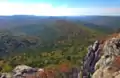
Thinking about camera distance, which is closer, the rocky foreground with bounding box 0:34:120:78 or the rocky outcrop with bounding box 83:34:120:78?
the rocky outcrop with bounding box 83:34:120:78

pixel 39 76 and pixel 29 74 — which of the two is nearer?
pixel 39 76

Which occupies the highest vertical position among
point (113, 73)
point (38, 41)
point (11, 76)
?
point (113, 73)

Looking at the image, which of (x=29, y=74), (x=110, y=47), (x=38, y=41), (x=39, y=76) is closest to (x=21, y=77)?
(x=29, y=74)

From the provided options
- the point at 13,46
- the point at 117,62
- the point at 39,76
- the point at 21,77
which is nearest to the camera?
the point at 117,62

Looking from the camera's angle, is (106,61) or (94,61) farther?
(94,61)

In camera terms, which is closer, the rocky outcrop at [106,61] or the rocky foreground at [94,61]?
the rocky outcrop at [106,61]

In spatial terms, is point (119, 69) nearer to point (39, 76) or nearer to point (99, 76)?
point (99, 76)

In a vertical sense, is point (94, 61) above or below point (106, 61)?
below

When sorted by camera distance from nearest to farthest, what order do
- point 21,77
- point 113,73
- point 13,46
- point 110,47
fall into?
point 113,73 < point 110,47 < point 21,77 < point 13,46
